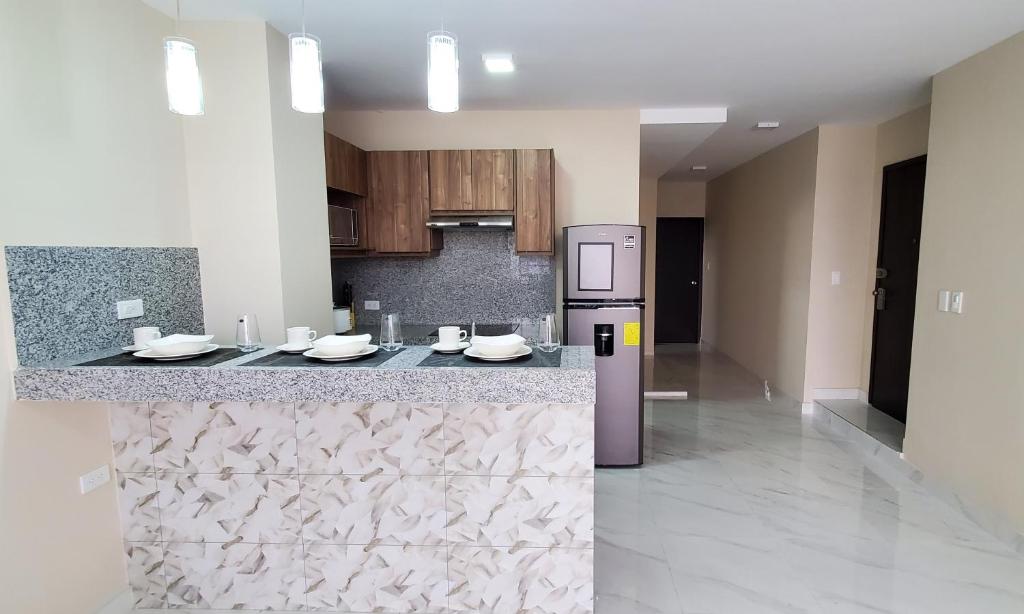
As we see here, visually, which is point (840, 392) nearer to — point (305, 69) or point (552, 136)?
point (552, 136)

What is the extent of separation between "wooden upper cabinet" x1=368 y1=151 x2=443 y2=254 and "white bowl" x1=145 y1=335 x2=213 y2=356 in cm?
186

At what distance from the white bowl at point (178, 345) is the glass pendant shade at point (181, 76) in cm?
→ 86

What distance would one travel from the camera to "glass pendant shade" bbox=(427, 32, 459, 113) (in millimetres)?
1520

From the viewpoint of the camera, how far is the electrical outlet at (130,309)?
208 centimetres

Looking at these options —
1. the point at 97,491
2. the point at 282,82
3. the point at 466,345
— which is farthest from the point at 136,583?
the point at 282,82

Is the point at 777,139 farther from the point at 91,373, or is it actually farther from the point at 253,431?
the point at 91,373

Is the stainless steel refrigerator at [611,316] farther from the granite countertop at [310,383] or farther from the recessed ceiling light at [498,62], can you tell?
the granite countertop at [310,383]

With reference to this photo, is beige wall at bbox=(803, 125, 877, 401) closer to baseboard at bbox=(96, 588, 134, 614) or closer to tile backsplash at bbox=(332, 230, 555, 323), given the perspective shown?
tile backsplash at bbox=(332, 230, 555, 323)

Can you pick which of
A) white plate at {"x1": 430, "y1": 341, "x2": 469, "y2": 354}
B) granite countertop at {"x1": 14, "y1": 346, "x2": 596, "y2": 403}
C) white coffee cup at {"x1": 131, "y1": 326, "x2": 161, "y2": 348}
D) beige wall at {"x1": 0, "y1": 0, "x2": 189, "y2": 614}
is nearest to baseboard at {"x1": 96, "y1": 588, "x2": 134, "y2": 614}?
beige wall at {"x1": 0, "y1": 0, "x2": 189, "y2": 614}

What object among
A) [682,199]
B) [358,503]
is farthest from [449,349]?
[682,199]

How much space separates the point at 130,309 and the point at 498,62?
2.26 m

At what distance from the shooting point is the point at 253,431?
199cm

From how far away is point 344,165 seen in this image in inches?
132

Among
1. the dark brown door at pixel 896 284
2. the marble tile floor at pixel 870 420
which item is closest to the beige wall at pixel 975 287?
the marble tile floor at pixel 870 420
